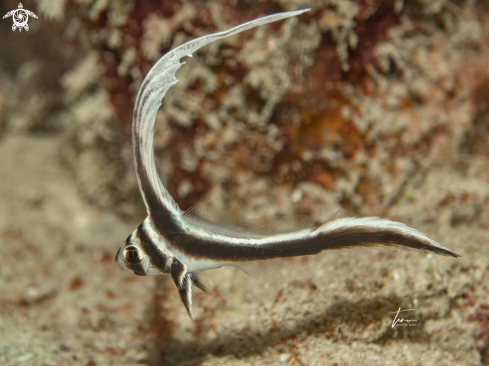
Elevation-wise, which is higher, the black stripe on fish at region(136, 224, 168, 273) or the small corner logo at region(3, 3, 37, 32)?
the small corner logo at region(3, 3, 37, 32)

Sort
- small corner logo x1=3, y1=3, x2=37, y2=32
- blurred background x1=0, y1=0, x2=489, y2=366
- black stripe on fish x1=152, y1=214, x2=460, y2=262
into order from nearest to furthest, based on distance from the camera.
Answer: black stripe on fish x1=152, y1=214, x2=460, y2=262
blurred background x1=0, y1=0, x2=489, y2=366
small corner logo x1=3, y1=3, x2=37, y2=32

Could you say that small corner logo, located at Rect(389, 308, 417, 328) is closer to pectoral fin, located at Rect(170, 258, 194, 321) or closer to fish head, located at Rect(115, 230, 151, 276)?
pectoral fin, located at Rect(170, 258, 194, 321)

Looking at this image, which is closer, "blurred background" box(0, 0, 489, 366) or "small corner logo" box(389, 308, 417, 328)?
"small corner logo" box(389, 308, 417, 328)

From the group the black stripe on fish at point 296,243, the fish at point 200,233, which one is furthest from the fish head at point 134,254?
the black stripe on fish at point 296,243

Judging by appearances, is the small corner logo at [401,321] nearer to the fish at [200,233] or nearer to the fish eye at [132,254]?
the fish at [200,233]

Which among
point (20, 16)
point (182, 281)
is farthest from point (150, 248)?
point (20, 16)

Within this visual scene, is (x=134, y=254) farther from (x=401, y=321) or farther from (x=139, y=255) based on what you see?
(x=401, y=321)

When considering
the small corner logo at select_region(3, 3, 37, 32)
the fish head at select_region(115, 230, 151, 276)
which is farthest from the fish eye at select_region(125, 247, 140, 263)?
the small corner logo at select_region(3, 3, 37, 32)
